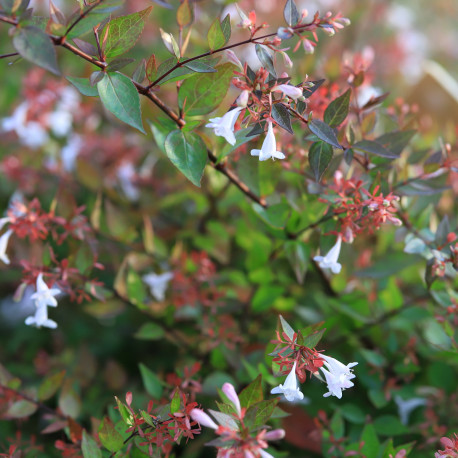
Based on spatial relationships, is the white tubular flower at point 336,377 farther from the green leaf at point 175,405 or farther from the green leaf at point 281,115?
the green leaf at point 281,115

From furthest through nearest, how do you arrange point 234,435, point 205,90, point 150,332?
point 150,332, point 205,90, point 234,435

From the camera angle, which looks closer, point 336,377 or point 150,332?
point 336,377

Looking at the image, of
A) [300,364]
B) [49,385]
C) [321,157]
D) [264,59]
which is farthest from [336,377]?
[49,385]

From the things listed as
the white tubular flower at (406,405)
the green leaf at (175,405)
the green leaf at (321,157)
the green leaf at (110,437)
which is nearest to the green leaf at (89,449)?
the green leaf at (110,437)

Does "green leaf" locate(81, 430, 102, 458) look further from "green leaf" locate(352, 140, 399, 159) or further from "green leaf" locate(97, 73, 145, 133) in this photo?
"green leaf" locate(352, 140, 399, 159)

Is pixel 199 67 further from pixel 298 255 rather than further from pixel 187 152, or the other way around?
pixel 298 255

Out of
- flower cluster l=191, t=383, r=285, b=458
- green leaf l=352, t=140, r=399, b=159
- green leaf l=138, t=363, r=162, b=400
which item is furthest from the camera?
green leaf l=138, t=363, r=162, b=400

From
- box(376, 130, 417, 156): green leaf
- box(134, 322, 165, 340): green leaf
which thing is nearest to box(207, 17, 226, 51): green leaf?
box(376, 130, 417, 156): green leaf
